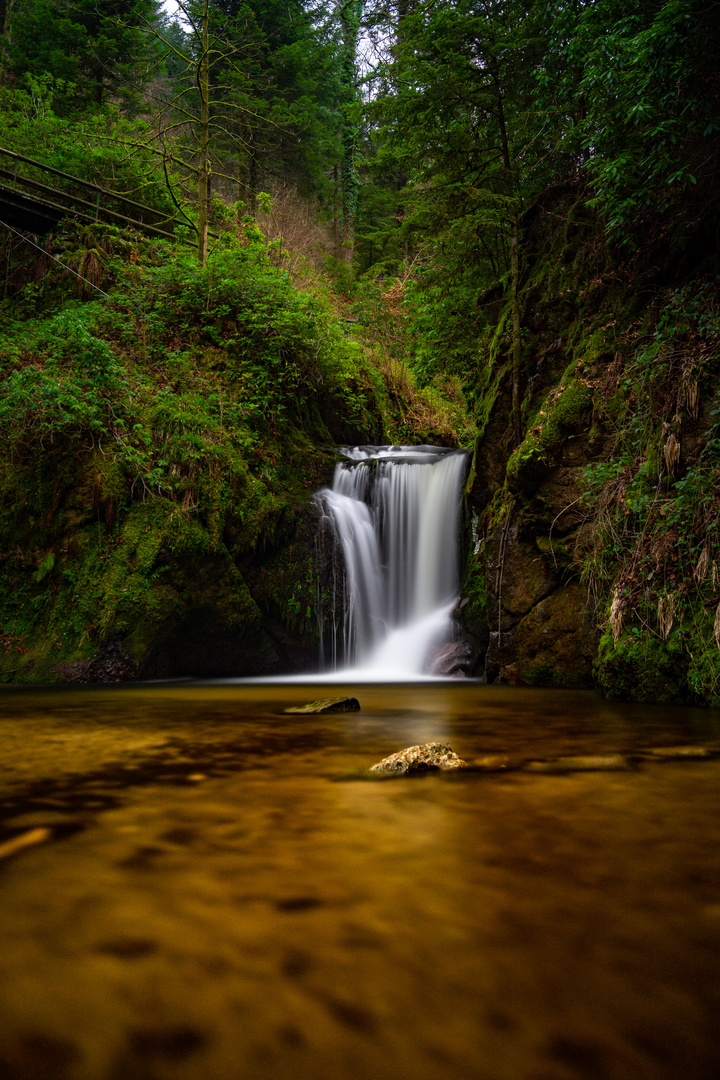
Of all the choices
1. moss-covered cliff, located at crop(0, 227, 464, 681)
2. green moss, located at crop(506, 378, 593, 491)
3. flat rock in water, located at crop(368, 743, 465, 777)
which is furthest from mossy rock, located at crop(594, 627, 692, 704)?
moss-covered cliff, located at crop(0, 227, 464, 681)

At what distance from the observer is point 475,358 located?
11086 mm

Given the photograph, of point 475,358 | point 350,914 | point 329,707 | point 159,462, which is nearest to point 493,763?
point 350,914

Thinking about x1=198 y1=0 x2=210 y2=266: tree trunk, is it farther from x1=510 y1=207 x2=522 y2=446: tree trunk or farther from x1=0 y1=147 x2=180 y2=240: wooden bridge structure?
x1=510 y1=207 x2=522 y2=446: tree trunk

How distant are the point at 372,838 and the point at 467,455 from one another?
904cm

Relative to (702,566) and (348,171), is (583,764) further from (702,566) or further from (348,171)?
(348,171)

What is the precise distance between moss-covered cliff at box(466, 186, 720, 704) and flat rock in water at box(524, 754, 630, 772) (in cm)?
194

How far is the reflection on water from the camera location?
44.6 inches

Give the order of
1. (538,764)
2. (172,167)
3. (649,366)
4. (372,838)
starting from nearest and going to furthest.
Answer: (372,838) → (538,764) → (649,366) → (172,167)

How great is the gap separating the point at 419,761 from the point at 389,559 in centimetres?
745

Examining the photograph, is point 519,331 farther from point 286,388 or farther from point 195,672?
point 195,672

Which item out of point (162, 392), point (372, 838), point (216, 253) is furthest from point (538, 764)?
point (216, 253)

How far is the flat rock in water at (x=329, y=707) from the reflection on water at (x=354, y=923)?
183 centimetres

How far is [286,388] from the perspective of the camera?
11.9 meters

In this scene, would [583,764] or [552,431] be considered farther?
[552,431]
